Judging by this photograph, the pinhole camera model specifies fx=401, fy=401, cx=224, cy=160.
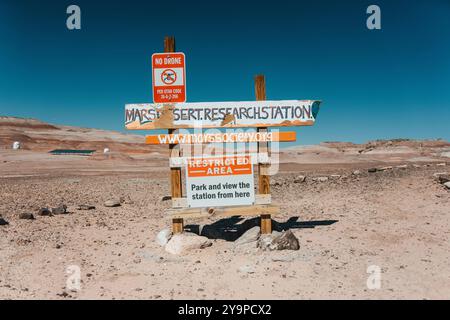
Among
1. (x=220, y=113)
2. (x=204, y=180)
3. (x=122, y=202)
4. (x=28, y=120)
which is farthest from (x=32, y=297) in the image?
(x=28, y=120)

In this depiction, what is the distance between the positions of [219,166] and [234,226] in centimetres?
202

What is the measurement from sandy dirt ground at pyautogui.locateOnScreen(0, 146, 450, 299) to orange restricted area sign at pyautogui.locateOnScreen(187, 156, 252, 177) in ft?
4.92

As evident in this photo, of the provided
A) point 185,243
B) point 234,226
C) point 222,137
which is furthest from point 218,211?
point 222,137

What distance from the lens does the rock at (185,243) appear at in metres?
8.27

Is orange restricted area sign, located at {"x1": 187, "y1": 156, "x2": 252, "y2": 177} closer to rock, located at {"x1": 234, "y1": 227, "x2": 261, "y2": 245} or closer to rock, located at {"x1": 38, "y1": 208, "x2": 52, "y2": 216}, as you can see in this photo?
rock, located at {"x1": 234, "y1": 227, "x2": 261, "y2": 245}

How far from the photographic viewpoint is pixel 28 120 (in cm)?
9462

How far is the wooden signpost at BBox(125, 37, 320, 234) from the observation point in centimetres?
848

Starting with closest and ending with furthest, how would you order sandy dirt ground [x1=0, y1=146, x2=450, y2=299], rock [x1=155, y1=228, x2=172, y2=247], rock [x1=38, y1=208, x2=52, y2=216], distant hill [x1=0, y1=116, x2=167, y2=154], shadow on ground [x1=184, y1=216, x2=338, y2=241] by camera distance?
1. sandy dirt ground [x1=0, y1=146, x2=450, y2=299]
2. rock [x1=155, y1=228, x2=172, y2=247]
3. shadow on ground [x1=184, y1=216, x2=338, y2=241]
4. rock [x1=38, y1=208, x2=52, y2=216]
5. distant hill [x1=0, y1=116, x2=167, y2=154]

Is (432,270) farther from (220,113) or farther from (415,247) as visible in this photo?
(220,113)

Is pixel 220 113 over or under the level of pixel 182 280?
over

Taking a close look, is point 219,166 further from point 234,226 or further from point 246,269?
point 246,269

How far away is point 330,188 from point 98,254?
899 centimetres

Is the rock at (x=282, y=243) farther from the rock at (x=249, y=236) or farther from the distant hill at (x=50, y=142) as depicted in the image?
the distant hill at (x=50, y=142)

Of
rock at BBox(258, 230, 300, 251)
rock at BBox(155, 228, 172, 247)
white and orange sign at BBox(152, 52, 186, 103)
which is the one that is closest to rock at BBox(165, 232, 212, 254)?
rock at BBox(155, 228, 172, 247)
